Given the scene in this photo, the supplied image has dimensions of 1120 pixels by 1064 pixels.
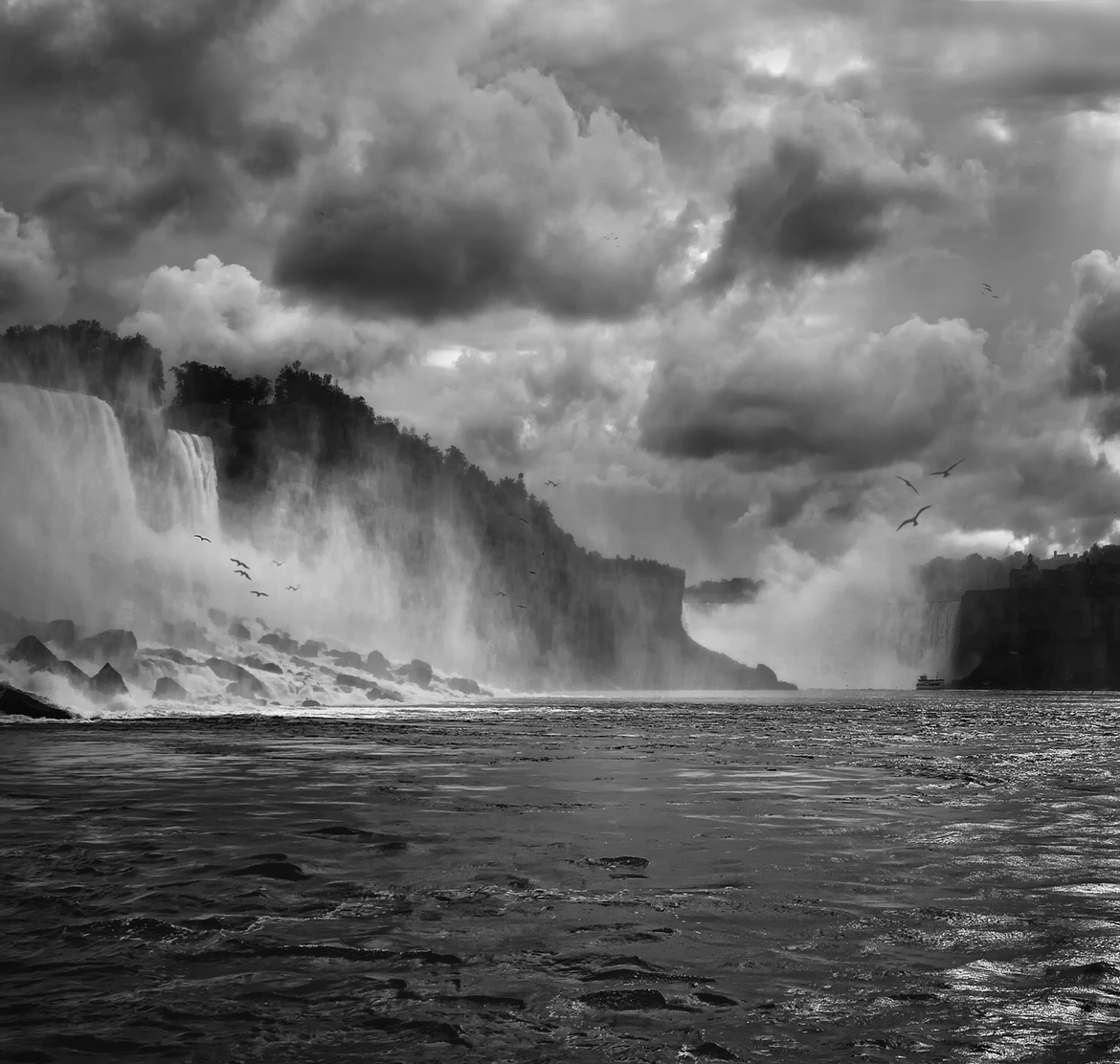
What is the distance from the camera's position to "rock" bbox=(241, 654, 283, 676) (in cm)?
7250

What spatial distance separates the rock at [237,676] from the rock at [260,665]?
150 inches

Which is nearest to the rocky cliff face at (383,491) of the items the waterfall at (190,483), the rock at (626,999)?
the waterfall at (190,483)

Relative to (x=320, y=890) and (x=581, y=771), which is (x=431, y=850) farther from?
(x=581, y=771)

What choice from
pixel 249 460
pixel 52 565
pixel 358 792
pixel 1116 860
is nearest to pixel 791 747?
pixel 358 792

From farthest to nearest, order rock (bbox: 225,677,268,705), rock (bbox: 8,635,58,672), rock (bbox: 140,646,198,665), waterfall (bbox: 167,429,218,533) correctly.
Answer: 1. waterfall (bbox: 167,429,218,533)
2. rock (bbox: 140,646,198,665)
3. rock (bbox: 225,677,268,705)
4. rock (bbox: 8,635,58,672)

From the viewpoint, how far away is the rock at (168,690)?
58.4 meters

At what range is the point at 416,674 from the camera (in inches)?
4035

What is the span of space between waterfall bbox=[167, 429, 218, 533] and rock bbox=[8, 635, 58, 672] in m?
38.4

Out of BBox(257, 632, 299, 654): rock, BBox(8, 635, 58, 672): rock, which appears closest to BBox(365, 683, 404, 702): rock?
BBox(257, 632, 299, 654): rock

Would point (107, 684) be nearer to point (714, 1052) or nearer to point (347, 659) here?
point (347, 659)

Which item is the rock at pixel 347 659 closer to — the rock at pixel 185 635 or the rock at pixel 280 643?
the rock at pixel 280 643

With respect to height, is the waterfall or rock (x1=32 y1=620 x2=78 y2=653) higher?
the waterfall

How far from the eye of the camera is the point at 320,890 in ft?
27.3

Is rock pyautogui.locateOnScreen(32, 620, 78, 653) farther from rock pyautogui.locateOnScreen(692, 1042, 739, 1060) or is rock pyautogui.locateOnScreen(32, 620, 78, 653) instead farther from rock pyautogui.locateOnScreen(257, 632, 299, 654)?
rock pyautogui.locateOnScreen(692, 1042, 739, 1060)
